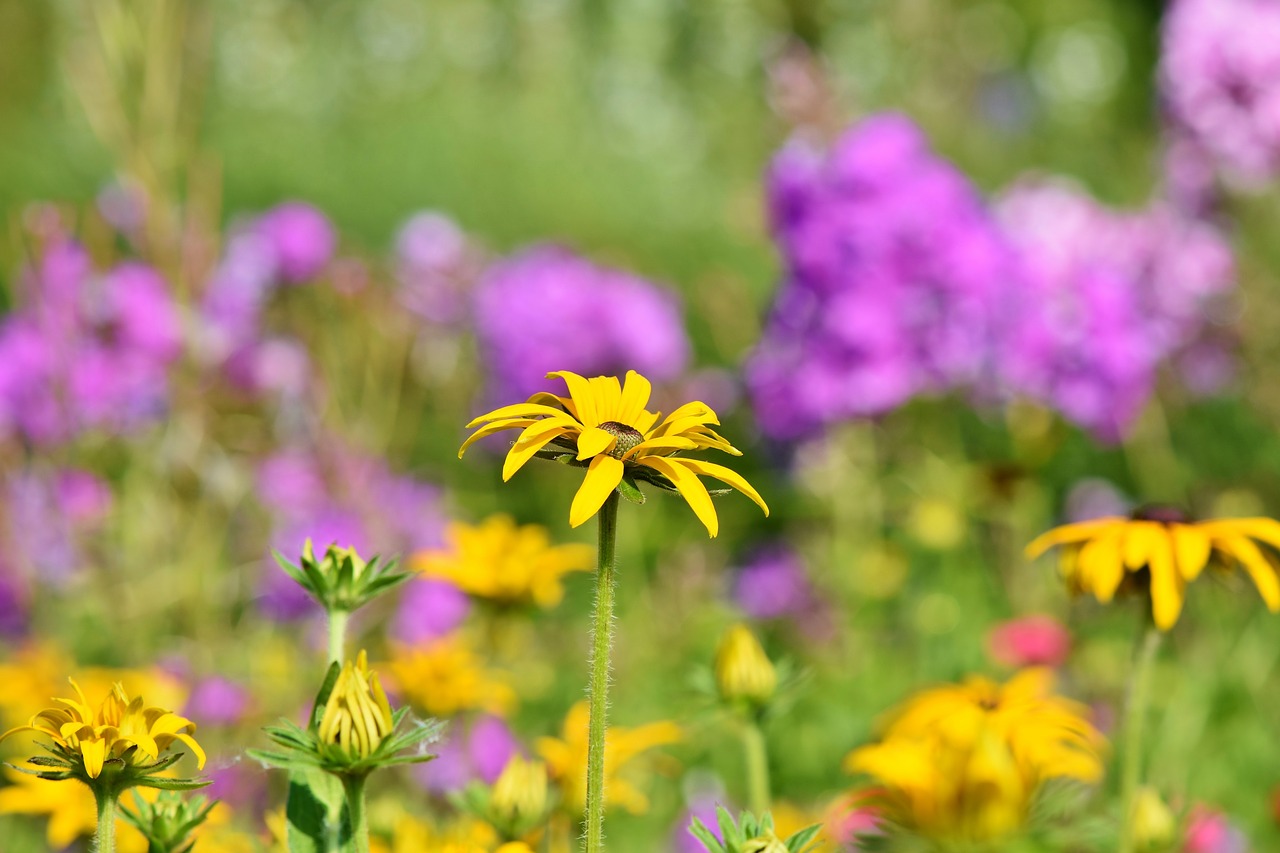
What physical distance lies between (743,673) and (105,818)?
489 millimetres

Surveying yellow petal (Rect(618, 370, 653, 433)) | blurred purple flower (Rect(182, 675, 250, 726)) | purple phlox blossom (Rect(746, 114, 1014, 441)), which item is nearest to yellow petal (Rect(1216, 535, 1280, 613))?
yellow petal (Rect(618, 370, 653, 433))

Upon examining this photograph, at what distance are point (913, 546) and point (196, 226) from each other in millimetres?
1561

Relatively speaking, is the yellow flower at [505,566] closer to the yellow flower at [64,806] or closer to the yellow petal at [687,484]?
the yellow flower at [64,806]

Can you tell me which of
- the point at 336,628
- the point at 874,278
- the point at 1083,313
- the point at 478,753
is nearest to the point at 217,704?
the point at 478,753

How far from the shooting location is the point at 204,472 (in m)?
2.22

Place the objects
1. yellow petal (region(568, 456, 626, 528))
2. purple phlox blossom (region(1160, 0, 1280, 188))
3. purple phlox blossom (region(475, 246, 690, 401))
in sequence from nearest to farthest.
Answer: yellow petal (region(568, 456, 626, 528)), purple phlox blossom (region(475, 246, 690, 401)), purple phlox blossom (region(1160, 0, 1280, 188))

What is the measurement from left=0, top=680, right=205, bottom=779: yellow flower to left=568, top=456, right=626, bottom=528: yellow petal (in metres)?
0.22

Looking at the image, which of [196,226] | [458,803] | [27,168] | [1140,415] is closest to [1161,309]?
[1140,415]

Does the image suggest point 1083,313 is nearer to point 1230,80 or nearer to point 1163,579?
point 1230,80

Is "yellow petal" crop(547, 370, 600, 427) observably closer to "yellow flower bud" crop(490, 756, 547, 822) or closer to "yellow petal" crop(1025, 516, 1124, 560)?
"yellow flower bud" crop(490, 756, 547, 822)

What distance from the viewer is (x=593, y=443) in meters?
0.71

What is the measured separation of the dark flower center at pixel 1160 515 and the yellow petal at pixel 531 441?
53cm

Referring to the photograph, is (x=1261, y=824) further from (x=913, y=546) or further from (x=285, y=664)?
(x=285, y=664)

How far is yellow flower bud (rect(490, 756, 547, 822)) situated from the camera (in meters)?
0.91
